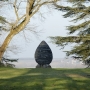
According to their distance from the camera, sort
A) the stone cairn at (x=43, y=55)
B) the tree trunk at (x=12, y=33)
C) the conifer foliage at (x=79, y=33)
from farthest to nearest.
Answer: the stone cairn at (x=43, y=55)
the conifer foliage at (x=79, y=33)
the tree trunk at (x=12, y=33)

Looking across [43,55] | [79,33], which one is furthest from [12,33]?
[43,55]

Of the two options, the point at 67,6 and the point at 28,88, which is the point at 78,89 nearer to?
the point at 28,88

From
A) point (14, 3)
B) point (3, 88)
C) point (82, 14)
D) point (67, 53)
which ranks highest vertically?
point (82, 14)

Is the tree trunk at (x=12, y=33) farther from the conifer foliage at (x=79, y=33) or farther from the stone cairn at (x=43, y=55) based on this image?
the stone cairn at (x=43, y=55)

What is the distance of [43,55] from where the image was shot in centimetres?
3897

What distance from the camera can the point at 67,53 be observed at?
20.4 m

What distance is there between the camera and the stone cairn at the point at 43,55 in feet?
128

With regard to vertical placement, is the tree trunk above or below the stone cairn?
below

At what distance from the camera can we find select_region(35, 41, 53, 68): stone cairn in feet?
128

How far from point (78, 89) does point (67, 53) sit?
6374 millimetres

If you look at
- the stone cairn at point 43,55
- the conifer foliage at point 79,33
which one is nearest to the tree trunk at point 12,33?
the conifer foliage at point 79,33

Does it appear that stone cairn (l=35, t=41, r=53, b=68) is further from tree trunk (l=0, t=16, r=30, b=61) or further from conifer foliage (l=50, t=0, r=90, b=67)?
tree trunk (l=0, t=16, r=30, b=61)

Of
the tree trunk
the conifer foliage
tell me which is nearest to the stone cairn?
the conifer foliage

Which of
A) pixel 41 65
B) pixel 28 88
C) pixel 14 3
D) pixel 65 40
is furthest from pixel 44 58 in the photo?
pixel 14 3
